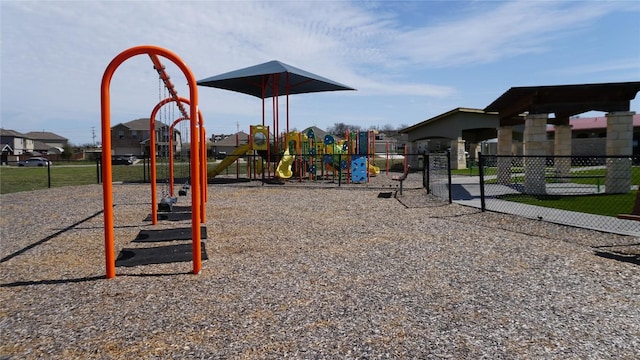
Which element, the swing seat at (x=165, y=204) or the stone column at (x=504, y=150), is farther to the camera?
the stone column at (x=504, y=150)

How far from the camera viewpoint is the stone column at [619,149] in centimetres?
1203

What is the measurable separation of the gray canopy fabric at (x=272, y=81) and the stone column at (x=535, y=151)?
387 inches

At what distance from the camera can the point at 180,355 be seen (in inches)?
115

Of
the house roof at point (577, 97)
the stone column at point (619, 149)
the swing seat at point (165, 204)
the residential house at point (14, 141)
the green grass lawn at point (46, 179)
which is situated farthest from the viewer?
the residential house at point (14, 141)

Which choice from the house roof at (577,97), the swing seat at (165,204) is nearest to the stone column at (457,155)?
the house roof at (577,97)

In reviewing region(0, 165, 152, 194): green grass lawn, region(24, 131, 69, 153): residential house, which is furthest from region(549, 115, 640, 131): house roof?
region(24, 131, 69, 153): residential house

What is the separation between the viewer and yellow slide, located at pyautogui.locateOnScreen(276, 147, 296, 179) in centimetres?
1858

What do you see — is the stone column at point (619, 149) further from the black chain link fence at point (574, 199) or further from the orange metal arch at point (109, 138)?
the orange metal arch at point (109, 138)

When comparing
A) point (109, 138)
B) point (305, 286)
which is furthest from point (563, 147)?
point (109, 138)

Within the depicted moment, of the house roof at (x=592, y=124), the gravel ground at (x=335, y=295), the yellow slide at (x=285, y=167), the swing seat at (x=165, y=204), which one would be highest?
the house roof at (x=592, y=124)

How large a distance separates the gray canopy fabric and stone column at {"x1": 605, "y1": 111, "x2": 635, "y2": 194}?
1176 centimetres

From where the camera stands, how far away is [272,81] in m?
20.4

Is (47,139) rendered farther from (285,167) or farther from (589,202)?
(589,202)

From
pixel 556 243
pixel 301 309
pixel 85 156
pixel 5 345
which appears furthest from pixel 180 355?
pixel 85 156
